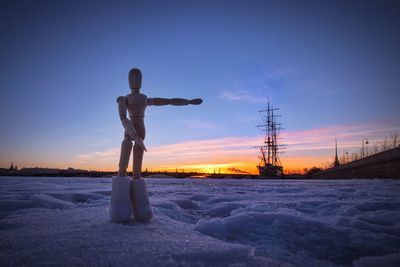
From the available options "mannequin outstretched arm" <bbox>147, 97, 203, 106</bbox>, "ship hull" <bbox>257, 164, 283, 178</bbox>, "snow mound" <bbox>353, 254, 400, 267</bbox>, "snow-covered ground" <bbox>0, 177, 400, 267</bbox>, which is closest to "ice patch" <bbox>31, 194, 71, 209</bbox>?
"snow-covered ground" <bbox>0, 177, 400, 267</bbox>

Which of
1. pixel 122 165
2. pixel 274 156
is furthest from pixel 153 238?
pixel 274 156

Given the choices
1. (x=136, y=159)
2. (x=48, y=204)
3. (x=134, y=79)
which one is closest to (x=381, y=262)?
(x=136, y=159)

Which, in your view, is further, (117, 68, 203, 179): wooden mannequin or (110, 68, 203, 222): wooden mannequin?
(117, 68, 203, 179): wooden mannequin

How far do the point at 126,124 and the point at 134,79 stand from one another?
1.92ft

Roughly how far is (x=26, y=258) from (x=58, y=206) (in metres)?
2.50

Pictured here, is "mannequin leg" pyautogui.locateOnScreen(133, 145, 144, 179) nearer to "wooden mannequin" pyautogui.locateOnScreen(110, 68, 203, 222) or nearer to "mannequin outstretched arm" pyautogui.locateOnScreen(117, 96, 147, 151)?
"wooden mannequin" pyautogui.locateOnScreen(110, 68, 203, 222)

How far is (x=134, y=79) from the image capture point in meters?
2.80

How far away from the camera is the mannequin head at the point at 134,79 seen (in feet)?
9.18

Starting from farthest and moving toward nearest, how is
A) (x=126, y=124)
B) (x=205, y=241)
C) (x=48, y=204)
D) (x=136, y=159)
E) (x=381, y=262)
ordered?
(x=48, y=204)
(x=136, y=159)
(x=126, y=124)
(x=205, y=241)
(x=381, y=262)

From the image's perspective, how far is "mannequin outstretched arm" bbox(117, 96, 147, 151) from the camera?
2.44 metres

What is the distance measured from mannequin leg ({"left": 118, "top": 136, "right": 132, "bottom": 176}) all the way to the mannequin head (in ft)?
1.98

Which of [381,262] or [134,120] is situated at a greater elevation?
[134,120]

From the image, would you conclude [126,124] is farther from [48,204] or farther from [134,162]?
[48,204]

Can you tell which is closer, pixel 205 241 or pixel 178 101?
pixel 205 241
